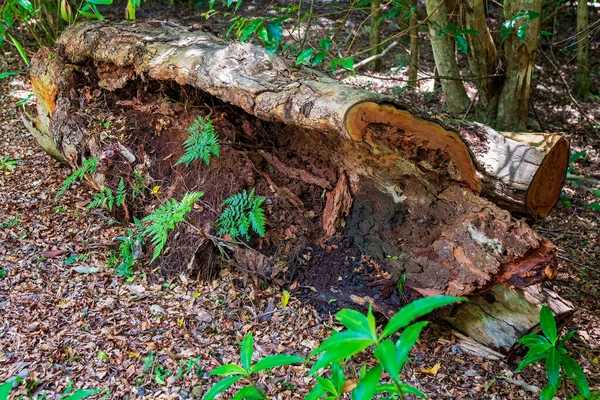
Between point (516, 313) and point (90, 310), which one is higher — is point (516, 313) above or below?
above

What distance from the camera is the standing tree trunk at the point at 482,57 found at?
4.62 meters

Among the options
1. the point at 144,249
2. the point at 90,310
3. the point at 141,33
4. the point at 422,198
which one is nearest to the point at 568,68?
the point at 422,198

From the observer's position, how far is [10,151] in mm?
5125

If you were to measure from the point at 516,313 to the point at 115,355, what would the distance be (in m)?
2.45

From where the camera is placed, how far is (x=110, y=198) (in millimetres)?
3982

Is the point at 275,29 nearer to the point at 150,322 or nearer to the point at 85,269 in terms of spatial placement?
the point at 150,322

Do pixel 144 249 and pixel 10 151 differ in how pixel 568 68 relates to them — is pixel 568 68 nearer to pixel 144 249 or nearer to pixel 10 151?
pixel 144 249

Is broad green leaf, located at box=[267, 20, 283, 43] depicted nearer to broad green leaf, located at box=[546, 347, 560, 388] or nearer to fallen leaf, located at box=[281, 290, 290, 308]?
fallen leaf, located at box=[281, 290, 290, 308]

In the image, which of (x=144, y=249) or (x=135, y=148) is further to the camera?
(x=135, y=148)

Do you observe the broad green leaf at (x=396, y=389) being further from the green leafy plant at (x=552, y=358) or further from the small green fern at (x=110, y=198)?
the small green fern at (x=110, y=198)

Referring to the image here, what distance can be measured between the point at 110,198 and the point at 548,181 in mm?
3185

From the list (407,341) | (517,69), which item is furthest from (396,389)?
(517,69)

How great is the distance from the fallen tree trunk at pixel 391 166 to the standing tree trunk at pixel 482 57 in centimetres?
200

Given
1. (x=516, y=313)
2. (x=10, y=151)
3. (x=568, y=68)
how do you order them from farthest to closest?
(x=568, y=68) < (x=10, y=151) < (x=516, y=313)
